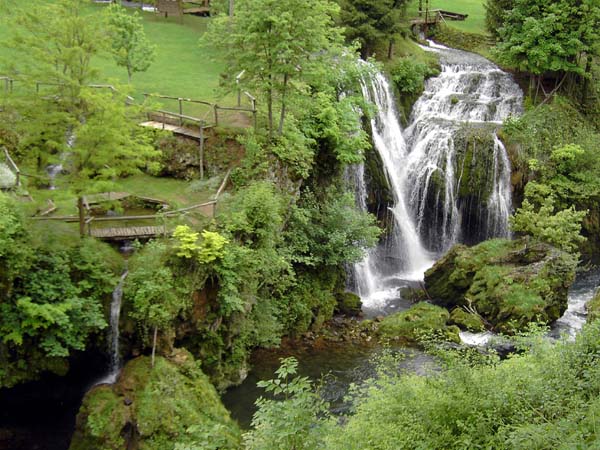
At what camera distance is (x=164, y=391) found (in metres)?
15.5

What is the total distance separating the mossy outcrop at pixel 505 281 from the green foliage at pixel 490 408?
10561 millimetres

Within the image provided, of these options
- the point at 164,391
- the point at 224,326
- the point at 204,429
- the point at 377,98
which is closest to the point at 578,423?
the point at 204,429

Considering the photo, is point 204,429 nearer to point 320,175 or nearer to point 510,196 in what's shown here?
point 320,175

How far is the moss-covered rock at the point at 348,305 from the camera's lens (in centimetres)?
2438

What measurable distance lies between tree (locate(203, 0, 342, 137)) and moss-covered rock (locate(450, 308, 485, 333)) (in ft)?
31.3

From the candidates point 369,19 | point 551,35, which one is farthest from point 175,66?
point 551,35

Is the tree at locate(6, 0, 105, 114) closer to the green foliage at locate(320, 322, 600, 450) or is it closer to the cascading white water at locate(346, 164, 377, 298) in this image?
the green foliage at locate(320, 322, 600, 450)

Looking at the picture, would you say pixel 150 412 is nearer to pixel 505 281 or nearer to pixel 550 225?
pixel 505 281

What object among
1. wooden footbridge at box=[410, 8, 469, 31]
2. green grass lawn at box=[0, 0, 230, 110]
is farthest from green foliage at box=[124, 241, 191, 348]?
wooden footbridge at box=[410, 8, 469, 31]

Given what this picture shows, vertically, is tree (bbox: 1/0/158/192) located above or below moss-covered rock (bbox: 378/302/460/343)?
above

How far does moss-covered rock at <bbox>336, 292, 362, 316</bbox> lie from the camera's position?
24375 millimetres

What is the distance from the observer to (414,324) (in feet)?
74.9

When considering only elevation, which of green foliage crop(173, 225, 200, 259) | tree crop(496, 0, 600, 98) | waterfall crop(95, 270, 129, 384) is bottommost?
waterfall crop(95, 270, 129, 384)

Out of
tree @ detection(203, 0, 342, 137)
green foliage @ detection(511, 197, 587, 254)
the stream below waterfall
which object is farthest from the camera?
green foliage @ detection(511, 197, 587, 254)
